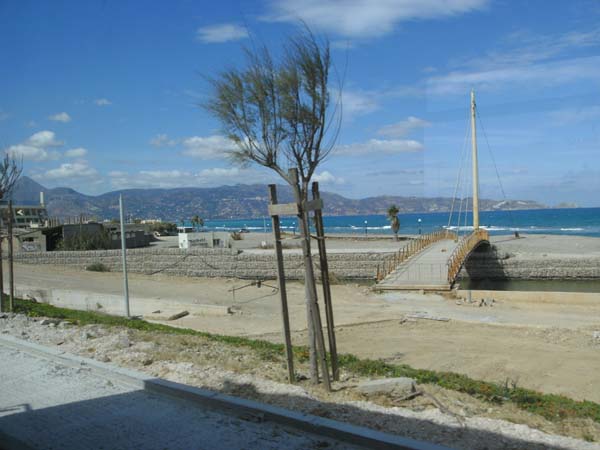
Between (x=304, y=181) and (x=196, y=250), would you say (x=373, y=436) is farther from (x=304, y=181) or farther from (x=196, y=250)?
(x=196, y=250)

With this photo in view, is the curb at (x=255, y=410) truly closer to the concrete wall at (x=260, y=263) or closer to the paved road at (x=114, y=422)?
the paved road at (x=114, y=422)

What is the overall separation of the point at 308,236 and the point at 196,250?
32645 millimetres

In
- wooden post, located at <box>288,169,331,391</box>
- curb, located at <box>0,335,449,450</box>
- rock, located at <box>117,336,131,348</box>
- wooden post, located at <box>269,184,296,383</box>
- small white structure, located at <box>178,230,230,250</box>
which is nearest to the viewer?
curb, located at <box>0,335,449,450</box>

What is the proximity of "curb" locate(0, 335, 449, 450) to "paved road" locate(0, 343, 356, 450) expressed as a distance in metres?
0.08

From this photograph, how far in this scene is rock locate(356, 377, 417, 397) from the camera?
645cm

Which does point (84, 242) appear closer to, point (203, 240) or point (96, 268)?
point (96, 268)

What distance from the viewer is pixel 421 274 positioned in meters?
25.7

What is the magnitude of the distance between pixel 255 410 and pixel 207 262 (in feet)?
109

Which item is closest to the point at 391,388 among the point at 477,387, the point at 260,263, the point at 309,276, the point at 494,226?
the point at 477,387

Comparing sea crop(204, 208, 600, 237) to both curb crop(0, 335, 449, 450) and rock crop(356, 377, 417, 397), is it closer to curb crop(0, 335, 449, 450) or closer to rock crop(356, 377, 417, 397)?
rock crop(356, 377, 417, 397)

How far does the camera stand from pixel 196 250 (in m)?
38.5

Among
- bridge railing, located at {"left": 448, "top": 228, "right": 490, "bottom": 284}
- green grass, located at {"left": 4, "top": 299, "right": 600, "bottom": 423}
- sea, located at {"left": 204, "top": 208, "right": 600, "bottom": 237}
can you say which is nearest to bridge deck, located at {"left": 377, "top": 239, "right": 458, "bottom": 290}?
bridge railing, located at {"left": 448, "top": 228, "right": 490, "bottom": 284}

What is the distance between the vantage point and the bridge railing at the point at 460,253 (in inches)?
962

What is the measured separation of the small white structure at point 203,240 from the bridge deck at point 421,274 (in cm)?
1928
